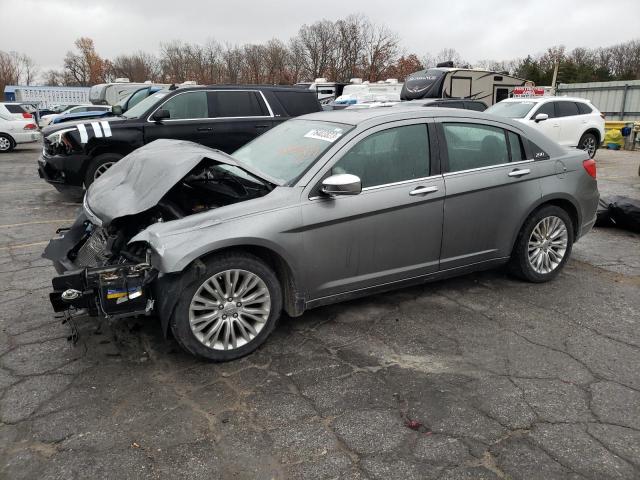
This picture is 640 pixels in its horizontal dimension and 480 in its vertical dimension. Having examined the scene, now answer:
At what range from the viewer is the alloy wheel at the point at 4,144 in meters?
17.8

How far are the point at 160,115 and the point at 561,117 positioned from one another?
10.4 metres

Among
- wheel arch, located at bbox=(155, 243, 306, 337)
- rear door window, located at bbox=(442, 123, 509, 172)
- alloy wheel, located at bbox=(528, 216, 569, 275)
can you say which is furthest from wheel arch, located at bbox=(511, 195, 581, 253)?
wheel arch, located at bbox=(155, 243, 306, 337)

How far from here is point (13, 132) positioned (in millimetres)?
17672

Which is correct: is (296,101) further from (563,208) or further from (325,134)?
(563,208)

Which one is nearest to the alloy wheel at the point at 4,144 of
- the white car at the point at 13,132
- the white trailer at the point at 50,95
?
the white car at the point at 13,132

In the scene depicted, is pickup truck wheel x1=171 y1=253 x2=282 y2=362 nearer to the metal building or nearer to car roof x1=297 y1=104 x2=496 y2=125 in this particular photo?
car roof x1=297 y1=104 x2=496 y2=125

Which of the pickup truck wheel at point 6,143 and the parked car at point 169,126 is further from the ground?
the parked car at point 169,126

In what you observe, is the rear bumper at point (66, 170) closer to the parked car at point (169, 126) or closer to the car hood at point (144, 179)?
the parked car at point (169, 126)

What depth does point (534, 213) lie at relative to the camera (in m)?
4.74

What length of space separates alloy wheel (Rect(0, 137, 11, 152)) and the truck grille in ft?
55.1

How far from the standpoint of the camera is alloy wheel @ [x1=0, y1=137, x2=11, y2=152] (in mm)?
17750

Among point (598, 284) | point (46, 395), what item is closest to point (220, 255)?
point (46, 395)

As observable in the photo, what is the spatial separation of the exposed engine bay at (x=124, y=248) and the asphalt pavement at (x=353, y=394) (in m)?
0.50

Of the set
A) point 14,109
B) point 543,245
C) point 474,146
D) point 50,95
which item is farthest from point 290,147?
point 50,95
